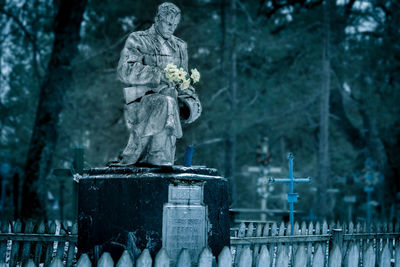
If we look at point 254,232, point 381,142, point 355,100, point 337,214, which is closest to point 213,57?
point 355,100

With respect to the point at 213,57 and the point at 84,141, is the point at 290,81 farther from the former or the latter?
the point at 84,141

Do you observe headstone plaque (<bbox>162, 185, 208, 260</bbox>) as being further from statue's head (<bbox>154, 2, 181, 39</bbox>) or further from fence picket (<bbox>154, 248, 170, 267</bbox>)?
statue's head (<bbox>154, 2, 181, 39</bbox>)

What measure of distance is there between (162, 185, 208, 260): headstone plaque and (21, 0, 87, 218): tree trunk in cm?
807

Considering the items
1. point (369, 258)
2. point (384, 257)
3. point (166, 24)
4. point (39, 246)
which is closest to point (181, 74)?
point (166, 24)

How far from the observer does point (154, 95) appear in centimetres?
645

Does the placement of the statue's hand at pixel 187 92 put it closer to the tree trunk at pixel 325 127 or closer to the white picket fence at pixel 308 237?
the white picket fence at pixel 308 237

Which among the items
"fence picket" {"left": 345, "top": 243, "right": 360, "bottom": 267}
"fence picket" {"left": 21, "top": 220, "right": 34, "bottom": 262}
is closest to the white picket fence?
"fence picket" {"left": 345, "top": 243, "right": 360, "bottom": 267}

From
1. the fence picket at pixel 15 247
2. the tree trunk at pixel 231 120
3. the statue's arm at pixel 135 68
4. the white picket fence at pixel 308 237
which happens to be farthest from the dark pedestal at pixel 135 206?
the tree trunk at pixel 231 120

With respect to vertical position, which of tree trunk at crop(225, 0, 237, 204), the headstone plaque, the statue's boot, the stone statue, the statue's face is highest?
tree trunk at crop(225, 0, 237, 204)

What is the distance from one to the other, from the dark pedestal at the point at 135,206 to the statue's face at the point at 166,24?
68.8 inches

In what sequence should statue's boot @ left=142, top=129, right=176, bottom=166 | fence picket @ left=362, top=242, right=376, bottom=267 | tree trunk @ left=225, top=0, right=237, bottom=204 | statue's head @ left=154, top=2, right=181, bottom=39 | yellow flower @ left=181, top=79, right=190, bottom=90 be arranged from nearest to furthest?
1. fence picket @ left=362, top=242, right=376, bottom=267
2. statue's boot @ left=142, top=129, right=176, bottom=166
3. yellow flower @ left=181, top=79, right=190, bottom=90
4. statue's head @ left=154, top=2, right=181, bottom=39
5. tree trunk @ left=225, top=0, right=237, bottom=204

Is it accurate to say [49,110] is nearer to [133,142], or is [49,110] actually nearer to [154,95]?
[133,142]

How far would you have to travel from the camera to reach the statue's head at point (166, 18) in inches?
262

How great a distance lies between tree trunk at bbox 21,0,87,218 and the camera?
43.3 feet
